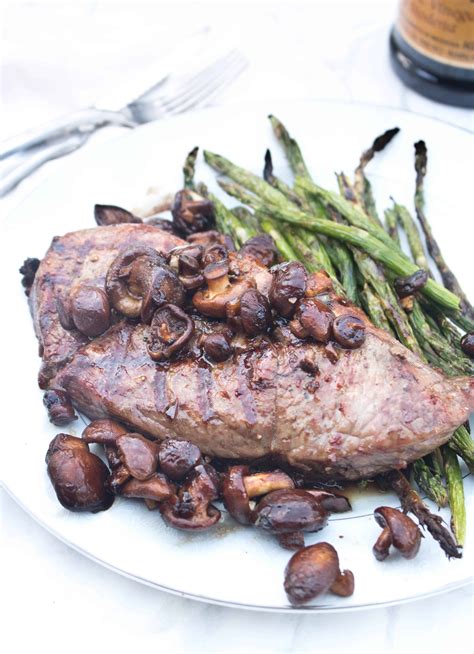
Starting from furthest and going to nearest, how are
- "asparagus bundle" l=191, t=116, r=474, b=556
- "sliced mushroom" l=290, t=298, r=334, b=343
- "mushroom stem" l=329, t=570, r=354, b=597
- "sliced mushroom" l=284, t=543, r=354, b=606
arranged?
1. "asparagus bundle" l=191, t=116, r=474, b=556
2. "sliced mushroom" l=290, t=298, r=334, b=343
3. "mushroom stem" l=329, t=570, r=354, b=597
4. "sliced mushroom" l=284, t=543, r=354, b=606

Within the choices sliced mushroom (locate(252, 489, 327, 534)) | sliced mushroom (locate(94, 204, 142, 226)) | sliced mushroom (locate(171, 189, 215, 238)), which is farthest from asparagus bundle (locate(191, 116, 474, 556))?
sliced mushroom (locate(94, 204, 142, 226))

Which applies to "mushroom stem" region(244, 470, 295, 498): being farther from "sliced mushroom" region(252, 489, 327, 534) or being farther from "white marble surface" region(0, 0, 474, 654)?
"white marble surface" region(0, 0, 474, 654)

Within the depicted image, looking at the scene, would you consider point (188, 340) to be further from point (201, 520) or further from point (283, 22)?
point (283, 22)

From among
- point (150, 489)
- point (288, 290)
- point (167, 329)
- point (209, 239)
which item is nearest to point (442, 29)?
point (209, 239)

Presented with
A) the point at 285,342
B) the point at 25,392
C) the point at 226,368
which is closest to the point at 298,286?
the point at 285,342

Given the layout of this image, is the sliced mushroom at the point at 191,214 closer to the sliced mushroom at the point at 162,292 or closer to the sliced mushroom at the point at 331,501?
the sliced mushroom at the point at 162,292

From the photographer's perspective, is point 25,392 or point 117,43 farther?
point 117,43
